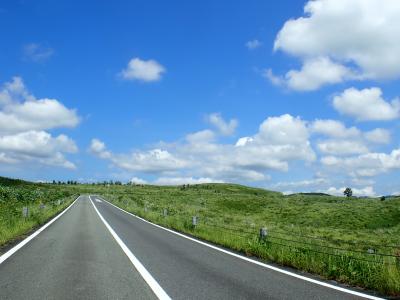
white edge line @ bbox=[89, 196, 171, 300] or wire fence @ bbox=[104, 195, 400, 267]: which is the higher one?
wire fence @ bbox=[104, 195, 400, 267]

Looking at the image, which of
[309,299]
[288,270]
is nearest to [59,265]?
[288,270]

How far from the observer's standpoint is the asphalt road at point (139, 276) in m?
7.89

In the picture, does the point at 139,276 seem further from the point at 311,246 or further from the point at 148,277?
the point at 311,246

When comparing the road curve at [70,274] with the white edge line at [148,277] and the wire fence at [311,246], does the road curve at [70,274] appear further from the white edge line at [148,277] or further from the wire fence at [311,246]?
the wire fence at [311,246]

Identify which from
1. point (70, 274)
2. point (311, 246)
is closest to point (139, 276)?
point (70, 274)

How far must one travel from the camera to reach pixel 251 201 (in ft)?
316

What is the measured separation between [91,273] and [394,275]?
6178 mm

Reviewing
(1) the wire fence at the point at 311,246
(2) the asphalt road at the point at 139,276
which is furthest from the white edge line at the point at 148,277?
(1) the wire fence at the point at 311,246

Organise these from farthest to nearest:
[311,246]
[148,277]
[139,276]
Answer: [311,246] → [139,276] → [148,277]

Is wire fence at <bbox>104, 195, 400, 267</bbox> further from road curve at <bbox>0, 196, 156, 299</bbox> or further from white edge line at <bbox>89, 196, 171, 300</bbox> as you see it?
road curve at <bbox>0, 196, 156, 299</bbox>

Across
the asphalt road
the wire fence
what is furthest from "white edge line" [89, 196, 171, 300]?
the wire fence

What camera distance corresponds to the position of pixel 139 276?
972 cm

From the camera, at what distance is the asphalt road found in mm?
7891

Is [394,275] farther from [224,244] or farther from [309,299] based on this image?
[224,244]
